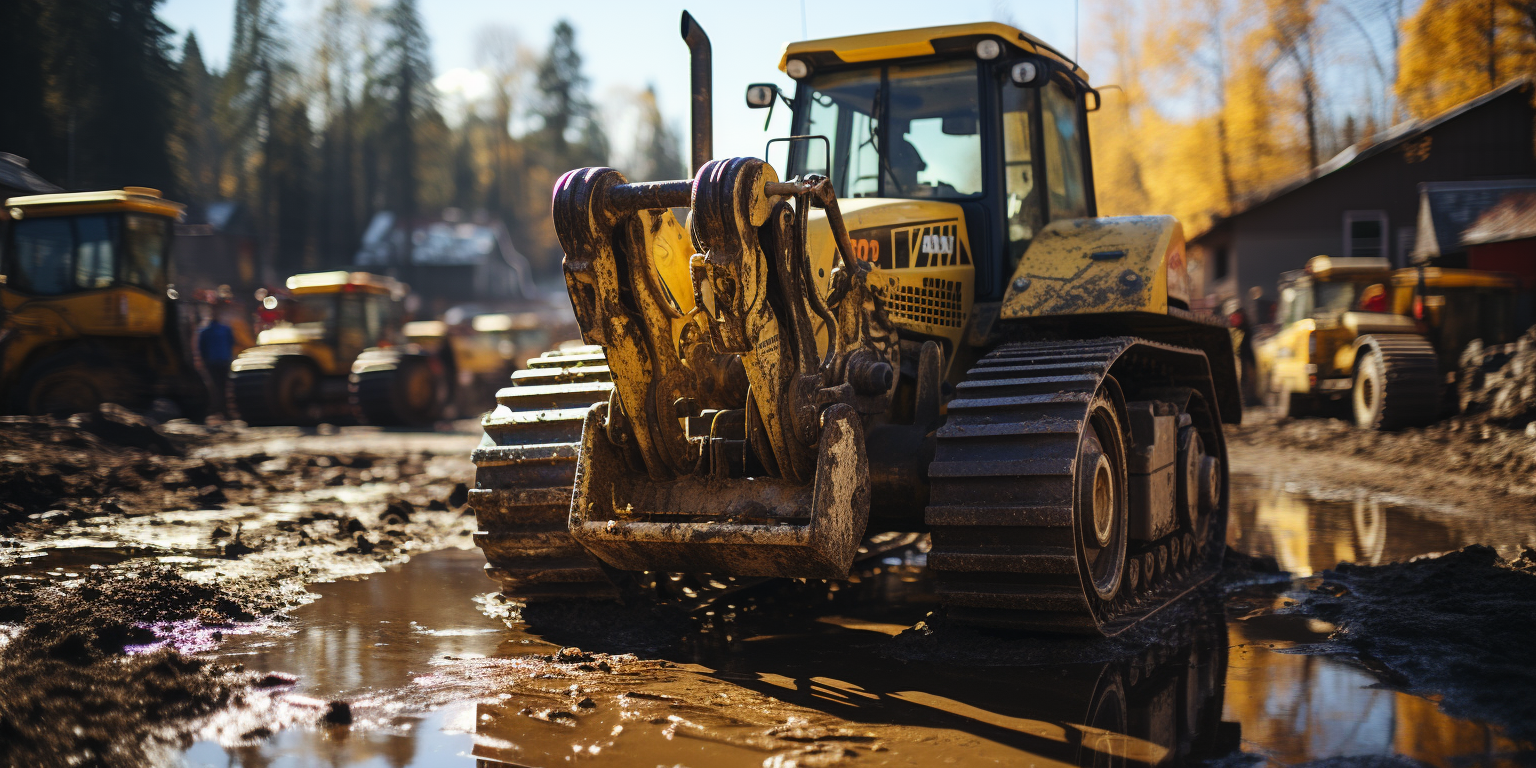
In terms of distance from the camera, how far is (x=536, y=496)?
5.30 meters

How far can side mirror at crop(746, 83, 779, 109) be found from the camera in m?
6.45

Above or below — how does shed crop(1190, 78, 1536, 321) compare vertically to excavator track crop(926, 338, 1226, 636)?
above

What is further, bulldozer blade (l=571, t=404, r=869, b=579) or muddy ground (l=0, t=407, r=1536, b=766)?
bulldozer blade (l=571, t=404, r=869, b=579)

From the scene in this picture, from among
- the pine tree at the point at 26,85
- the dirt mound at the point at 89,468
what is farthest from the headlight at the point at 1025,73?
the pine tree at the point at 26,85

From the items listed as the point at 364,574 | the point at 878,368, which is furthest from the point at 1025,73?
the point at 364,574

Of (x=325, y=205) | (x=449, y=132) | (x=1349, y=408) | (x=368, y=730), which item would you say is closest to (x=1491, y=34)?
(x=1349, y=408)

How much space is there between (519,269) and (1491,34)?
172 ft

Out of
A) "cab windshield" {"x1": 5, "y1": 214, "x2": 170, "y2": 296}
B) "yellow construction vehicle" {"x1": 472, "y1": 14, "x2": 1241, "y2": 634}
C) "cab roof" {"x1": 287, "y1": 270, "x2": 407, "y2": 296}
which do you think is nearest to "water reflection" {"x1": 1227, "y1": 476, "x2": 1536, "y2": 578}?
"yellow construction vehicle" {"x1": 472, "y1": 14, "x2": 1241, "y2": 634}

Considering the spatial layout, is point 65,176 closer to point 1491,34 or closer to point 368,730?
point 368,730

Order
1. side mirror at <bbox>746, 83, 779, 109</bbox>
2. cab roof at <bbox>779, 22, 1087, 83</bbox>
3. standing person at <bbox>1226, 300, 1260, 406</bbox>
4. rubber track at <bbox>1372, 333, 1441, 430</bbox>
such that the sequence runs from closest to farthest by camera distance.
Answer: cab roof at <bbox>779, 22, 1087, 83</bbox> → side mirror at <bbox>746, 83, 779, 109</bbox> → rubber track at <bbox>1372, 333, 1441, 430</bbox> → standing person at <bbox>1226, 300, 1260, 406</bbox>

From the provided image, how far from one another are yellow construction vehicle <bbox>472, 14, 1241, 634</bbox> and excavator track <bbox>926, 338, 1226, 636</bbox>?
1 centimetres

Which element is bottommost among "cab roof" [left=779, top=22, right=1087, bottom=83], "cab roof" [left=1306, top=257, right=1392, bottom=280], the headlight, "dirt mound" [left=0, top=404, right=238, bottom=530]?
"dirt mound" [left=0, top=404, right=238, bottom=530]

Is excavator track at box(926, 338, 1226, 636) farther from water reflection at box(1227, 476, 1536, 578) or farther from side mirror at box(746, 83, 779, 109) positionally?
water reflection at box(1227, 476, 1536, 578)

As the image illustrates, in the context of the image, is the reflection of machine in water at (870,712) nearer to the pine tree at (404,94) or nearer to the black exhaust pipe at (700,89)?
the black exhaust pipe at (700,89)
